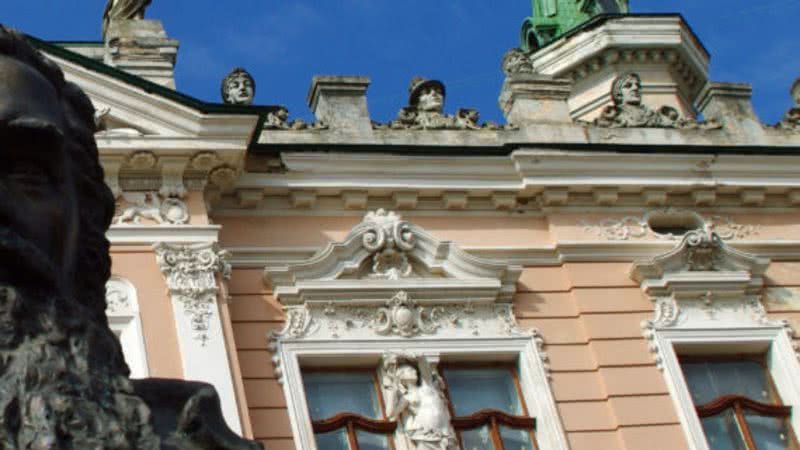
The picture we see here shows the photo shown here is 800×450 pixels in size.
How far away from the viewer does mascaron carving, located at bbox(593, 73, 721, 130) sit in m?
16.9

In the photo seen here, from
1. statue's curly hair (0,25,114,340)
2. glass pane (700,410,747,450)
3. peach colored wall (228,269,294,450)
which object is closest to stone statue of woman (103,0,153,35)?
peach colored wall (228,269,294,450)

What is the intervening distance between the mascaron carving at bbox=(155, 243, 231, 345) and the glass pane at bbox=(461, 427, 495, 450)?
2296mm

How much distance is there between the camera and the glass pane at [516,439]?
14484mm

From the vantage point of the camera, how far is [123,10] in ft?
53.7

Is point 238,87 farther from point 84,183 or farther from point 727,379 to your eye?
point 84,183

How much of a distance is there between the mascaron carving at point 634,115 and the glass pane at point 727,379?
2553mm

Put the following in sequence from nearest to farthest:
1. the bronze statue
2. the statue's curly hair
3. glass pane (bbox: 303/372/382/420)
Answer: the bronze statue, the statue's curly hair, glass pane (bbox: 303/372/382/420)

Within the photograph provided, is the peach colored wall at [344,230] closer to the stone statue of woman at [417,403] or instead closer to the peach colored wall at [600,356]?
the peach colored wall at [600,356]

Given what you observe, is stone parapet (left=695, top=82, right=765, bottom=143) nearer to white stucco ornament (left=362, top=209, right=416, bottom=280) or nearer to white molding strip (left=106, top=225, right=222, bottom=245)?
white stucco ornament (left=362, top=209, right=416, bottom=280)

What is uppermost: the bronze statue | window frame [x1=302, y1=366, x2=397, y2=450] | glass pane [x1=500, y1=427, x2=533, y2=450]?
window frame [x1=302, y1=366, x2=397, y2=450]

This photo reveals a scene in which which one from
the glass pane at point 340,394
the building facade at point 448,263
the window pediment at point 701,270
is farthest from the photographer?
the window pediment at point 701,270

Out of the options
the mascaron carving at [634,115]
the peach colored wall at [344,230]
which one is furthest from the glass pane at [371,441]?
the mascaron carving at [634,115]

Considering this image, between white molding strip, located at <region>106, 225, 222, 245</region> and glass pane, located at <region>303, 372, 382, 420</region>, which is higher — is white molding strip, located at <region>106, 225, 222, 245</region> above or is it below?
above

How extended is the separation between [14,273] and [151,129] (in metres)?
10.6
